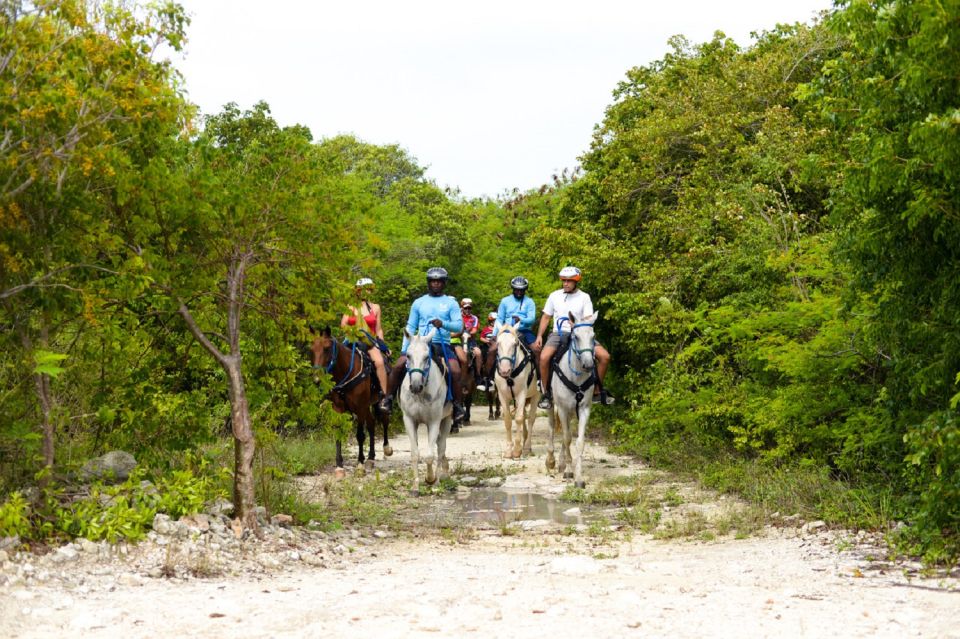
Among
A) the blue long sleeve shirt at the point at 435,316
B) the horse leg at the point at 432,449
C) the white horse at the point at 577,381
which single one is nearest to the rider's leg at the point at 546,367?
Result: the white horse at the point at 577,381

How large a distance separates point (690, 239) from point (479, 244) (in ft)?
70.0

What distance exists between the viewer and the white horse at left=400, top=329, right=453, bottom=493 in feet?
47.3

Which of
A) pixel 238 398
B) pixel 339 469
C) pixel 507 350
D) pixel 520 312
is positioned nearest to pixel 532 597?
pixel 238 398

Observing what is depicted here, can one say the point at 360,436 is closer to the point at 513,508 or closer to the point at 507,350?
the point at 507,350

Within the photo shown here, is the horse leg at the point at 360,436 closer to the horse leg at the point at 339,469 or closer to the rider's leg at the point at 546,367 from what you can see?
the horse leg at the point at 339,469

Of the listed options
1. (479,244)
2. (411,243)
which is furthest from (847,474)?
(479,244)

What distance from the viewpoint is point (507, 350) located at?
1916 centimetres

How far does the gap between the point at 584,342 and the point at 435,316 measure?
213 centimetres

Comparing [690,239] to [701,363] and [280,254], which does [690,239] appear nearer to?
[701,363]

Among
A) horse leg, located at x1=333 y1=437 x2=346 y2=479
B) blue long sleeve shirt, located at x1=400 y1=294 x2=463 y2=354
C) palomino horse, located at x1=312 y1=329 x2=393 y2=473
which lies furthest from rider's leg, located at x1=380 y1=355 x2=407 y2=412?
palomino horse, located at x1=312 y1=329 x2=393 y2=473

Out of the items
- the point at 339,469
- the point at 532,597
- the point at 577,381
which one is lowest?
the point at 532,597

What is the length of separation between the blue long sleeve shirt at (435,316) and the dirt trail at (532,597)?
5.30 metres

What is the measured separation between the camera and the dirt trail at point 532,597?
671 cm

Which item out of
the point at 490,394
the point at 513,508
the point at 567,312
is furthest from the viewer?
the point at 490,394
